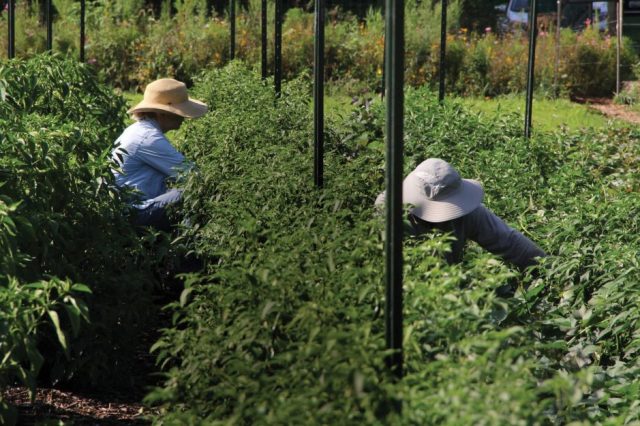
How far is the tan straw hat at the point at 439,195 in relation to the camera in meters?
4.18

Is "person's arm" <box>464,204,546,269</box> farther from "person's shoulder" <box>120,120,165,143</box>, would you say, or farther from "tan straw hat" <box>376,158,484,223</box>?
"person's shoulder" <box>120,120,165,143</box>

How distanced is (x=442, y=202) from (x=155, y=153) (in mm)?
2130

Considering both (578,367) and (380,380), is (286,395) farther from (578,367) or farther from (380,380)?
(578,367)

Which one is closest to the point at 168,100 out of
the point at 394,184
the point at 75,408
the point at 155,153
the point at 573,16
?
the point at 155,153

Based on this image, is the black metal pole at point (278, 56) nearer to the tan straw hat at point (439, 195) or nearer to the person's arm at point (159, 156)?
the person's arm at point (159, 156)

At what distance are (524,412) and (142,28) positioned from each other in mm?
13363

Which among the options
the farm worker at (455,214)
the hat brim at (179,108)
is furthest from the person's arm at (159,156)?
the farm worker at (455,214)

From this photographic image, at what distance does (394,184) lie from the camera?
9.52 ft

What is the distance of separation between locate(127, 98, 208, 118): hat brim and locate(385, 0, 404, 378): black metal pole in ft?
10.8

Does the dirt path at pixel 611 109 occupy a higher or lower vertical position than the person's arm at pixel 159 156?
lower

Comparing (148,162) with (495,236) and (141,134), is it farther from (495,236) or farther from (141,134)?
(495,236)

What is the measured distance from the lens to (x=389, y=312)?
2791 millimetres

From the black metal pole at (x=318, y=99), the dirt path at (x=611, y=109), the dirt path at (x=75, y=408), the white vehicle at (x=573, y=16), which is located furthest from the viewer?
the white vehicle at (x=573, y=16)

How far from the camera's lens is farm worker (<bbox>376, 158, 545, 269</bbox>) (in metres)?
4.19
